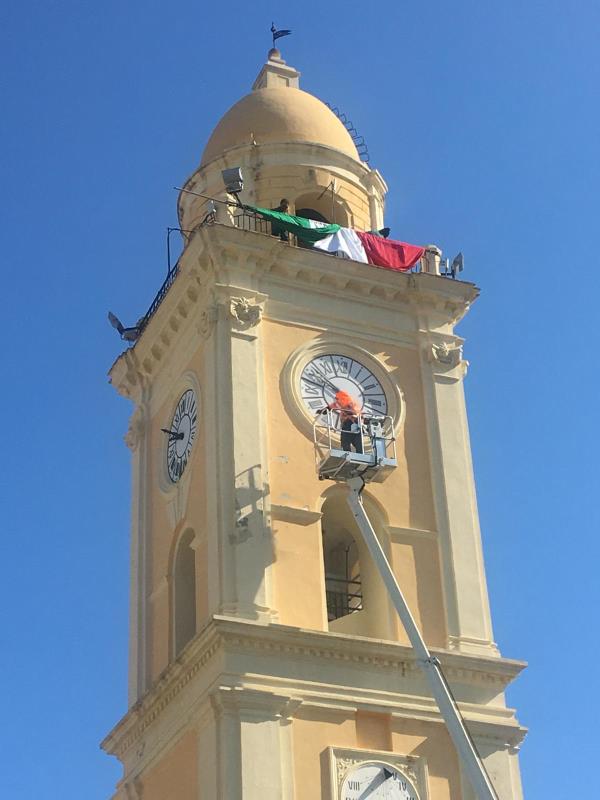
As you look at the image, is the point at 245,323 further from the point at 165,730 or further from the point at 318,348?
the point at 165,730

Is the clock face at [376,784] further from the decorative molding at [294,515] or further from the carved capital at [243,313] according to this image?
the carved capital at [243,313]

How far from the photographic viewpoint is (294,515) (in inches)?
1284

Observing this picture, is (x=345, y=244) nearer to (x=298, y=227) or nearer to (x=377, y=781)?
(x=298, y=227)

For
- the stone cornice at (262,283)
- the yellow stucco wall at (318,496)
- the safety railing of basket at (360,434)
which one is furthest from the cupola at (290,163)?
the safety railing of basket at (360,434)

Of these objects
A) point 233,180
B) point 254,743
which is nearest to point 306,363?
point 233,180

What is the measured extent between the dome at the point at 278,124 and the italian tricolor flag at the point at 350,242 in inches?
102

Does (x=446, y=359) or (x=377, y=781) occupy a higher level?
(x=446, y=359)

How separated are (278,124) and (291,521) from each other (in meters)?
10.9

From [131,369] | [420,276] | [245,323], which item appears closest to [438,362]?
[420,276]

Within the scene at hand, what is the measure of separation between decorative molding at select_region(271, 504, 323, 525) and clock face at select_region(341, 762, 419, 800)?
189 inches

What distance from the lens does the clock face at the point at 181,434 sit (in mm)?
34812

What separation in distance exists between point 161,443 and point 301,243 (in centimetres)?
510

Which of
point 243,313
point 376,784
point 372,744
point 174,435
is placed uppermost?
point 243,313

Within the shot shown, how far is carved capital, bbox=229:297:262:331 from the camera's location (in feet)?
112
